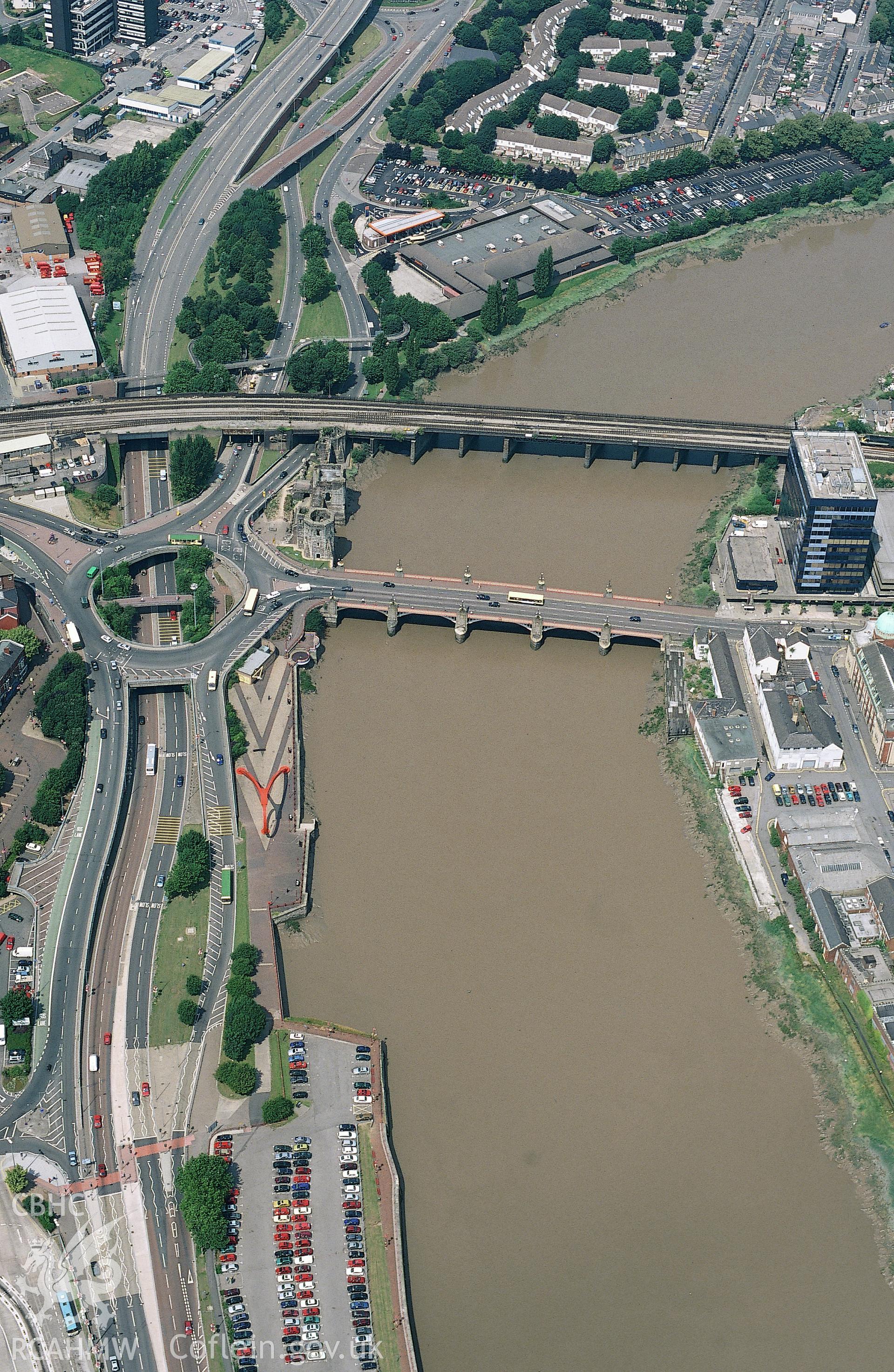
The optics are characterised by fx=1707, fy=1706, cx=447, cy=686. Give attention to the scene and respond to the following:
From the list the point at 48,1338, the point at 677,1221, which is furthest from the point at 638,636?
the point at 48,1338

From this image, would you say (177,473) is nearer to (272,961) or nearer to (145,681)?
(145,681)

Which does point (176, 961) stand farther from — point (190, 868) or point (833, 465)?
point (833, 465)

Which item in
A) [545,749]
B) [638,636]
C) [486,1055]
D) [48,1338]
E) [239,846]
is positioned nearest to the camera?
[48,1338]

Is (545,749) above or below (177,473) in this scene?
below

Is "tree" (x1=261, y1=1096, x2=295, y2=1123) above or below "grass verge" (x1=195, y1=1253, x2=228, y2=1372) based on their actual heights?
above

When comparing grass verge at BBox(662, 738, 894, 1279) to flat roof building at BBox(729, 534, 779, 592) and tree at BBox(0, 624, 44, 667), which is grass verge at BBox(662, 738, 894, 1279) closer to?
flat roof building at BBox(729, 534, 779, 592)

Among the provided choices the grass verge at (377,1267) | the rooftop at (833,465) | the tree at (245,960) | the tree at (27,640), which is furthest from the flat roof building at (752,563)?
the grass verge at (377,1267)

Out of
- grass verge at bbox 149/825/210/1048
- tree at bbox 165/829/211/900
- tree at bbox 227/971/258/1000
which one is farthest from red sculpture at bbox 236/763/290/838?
tree at bbox 227/971/258/1000
